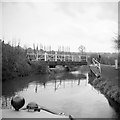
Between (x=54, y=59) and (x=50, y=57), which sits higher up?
(x=50, y=57)

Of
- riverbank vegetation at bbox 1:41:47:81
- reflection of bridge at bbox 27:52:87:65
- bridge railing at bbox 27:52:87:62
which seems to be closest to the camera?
riverbank vegetation at bbox 1:41:47:81

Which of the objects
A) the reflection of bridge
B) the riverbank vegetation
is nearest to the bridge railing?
the reflection of bridge

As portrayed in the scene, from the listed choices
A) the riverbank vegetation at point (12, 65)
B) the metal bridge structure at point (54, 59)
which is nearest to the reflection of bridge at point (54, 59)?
the metal bridge structure at point (54, 59)

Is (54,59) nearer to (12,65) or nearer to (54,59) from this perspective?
(54,59)

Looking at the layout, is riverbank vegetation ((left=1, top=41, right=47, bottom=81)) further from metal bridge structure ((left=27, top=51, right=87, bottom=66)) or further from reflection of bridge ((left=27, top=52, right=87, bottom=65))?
reflection of bridge ((left=27, top=52, right=87, bottom=65))

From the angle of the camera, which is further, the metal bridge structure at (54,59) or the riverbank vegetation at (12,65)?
the metal bridge structure at (54,59)

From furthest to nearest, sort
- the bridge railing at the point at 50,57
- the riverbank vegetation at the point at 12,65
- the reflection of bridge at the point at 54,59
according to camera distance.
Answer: the bridge railing at the point at 50,57
the reflection of bridge at the point at 54,59
the riverbank vegetation at the point at 12,65

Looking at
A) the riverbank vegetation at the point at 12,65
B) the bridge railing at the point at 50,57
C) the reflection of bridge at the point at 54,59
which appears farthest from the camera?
the bridge railing at the point at 50,57

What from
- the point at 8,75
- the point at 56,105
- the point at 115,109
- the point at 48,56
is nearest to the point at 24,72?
the point at 8,75

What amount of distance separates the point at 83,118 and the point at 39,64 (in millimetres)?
19389

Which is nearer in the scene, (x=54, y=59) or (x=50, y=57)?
(x=54, y=59)

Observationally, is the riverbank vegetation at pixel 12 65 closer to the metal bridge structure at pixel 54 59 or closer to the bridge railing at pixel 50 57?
the metal bridge structure at pixel 54 59

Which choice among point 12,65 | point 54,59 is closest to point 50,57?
point 54,59

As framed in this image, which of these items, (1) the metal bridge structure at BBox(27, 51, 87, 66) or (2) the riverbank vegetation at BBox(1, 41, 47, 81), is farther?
(1) the metal bridge structure at BBox(27, 51, 87, 66)
